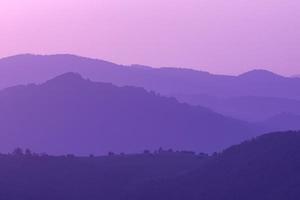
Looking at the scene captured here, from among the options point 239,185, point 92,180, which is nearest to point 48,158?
point 92,180

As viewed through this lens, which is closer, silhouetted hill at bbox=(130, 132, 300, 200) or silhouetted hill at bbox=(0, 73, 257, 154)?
silhouetted hill at bbox=(130, 132, 300, 200)

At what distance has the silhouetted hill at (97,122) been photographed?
9862 centimetres

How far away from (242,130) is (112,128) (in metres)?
21.2

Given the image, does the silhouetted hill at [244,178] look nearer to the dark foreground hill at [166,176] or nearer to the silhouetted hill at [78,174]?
the dark foreground hill at [166,176]

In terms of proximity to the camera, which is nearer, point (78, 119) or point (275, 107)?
point (78, 119)

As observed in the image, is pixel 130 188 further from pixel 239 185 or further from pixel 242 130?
pixel 242 130

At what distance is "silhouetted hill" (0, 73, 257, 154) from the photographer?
9862 centimetres

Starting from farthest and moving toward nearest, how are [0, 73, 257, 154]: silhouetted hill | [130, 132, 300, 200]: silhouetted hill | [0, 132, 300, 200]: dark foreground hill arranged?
[0, 73, 257, 154]: silhouetted hill < [0, 132, 300, 200]: dark foreground hill < [130, 132, 300, 200]: silhouetted hill

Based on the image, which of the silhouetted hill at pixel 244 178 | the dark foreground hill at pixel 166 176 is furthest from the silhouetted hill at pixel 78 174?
the silhouetted hill at pixel 244 178

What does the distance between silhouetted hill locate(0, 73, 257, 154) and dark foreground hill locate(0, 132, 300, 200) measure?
146ft

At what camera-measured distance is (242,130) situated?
11475 cm

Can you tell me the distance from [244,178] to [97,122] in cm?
5954

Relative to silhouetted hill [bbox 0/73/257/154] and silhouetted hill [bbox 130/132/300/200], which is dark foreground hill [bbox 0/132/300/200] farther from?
silhouetted hill [bbox 0/73/257/154]

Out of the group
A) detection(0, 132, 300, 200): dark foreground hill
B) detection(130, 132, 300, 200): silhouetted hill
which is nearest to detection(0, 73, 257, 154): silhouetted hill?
detection(0, 132, 300, 200): dark foreground hill
